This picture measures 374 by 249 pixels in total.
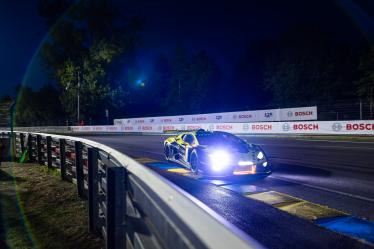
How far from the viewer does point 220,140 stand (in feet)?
34.3

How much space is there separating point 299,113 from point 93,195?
93.9 ft

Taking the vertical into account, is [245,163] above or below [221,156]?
below

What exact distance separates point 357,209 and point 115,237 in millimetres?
4664

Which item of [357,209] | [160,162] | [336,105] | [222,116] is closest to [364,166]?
[357,209]

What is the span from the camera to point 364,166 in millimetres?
10836

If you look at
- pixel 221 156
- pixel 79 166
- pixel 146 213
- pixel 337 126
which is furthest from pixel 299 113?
pixel 146 213

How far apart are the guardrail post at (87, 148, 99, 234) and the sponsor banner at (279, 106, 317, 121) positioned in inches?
1105

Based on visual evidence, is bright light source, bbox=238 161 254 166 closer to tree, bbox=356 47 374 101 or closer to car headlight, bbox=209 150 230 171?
car headlight, bbox=209 150 230 171

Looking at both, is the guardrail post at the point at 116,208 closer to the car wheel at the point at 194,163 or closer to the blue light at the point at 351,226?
the blue light at the point at 351,226

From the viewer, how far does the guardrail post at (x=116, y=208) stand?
134 inches

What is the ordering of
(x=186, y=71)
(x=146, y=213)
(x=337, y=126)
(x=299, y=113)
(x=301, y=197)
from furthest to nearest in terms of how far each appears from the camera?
(x=186, y=71) → (x=299, y=113) → (x=337, y=126) → (x=301, y=197) → (x=146, y=213)

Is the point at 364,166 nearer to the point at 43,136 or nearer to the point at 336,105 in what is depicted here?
the point at 43,136

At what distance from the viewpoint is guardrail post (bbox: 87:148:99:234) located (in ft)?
17.9

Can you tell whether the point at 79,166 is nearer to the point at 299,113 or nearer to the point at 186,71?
the point at 299,113
